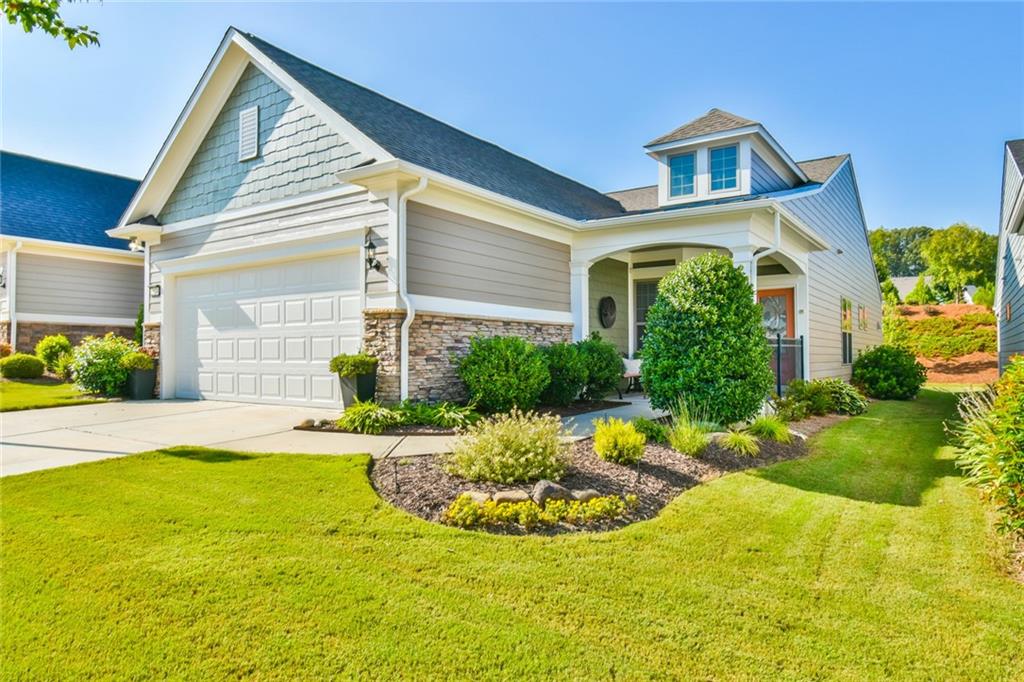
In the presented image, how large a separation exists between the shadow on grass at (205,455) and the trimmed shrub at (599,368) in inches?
232

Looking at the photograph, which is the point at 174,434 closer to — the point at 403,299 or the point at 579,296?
the point at 403,299

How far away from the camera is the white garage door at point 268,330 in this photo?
30.1ft

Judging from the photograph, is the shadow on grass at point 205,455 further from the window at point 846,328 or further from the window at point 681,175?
the window at point 846,328

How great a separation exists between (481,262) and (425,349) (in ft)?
6.12

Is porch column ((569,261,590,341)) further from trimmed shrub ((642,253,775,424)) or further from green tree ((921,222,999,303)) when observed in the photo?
green tree ((921,222,999,303))

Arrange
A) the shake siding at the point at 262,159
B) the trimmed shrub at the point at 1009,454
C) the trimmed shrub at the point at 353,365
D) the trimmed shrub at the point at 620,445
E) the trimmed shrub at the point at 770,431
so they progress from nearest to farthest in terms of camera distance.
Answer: the trimmed shrub at the point at 1009,454, the trimmed shrub at the point at 620,445, the trimmed shrub at the point at 770,431, the trimmed shrub at the point at 353,365, the shake siding at the point at 262,159

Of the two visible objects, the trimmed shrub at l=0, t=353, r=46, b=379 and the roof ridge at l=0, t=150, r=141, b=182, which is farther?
the roof ridge at l=0, t=150, r=141, b=182

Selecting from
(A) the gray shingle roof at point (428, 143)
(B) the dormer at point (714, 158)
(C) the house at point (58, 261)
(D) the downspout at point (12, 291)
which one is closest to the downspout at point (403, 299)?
(A) the gray shingle roof at point (428, 143)

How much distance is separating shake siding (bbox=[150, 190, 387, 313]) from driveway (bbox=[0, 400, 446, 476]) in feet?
8.23

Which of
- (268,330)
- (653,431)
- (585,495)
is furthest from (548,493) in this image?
(268,330)

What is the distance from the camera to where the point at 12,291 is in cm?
1475

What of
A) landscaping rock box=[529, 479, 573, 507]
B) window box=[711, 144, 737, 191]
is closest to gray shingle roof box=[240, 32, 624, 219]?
window box=[711, 144, 737, 191]

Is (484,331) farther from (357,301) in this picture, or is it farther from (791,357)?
(791,357)

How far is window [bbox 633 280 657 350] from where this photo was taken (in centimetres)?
1370
